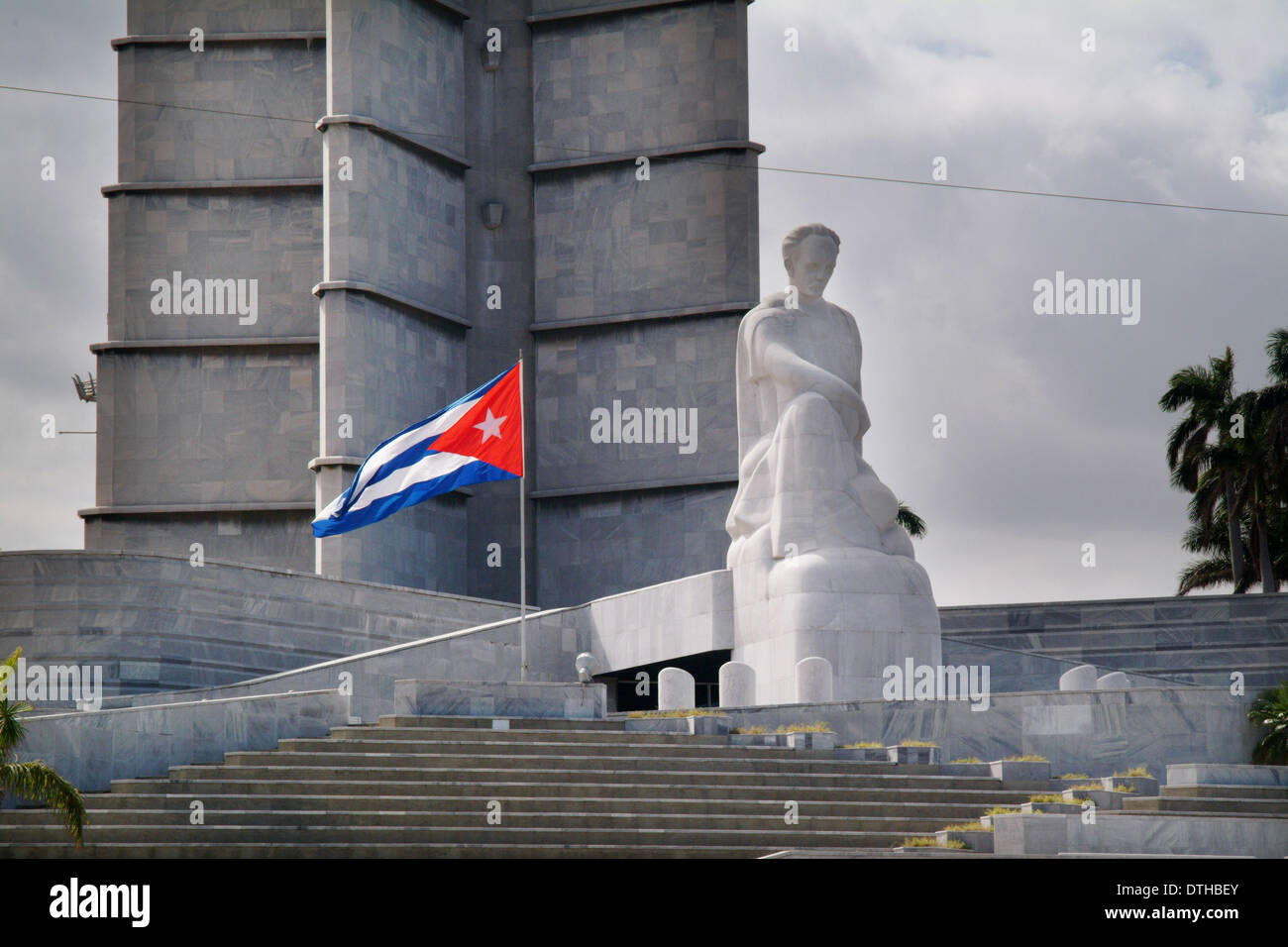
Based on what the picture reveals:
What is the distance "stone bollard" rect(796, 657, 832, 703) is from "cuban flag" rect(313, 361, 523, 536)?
4.23 m

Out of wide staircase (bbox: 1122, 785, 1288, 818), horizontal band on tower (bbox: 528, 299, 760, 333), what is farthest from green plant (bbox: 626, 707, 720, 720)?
horizontal band on tower (bbox: 528, 299, 760, 333)

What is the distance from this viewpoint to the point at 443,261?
36.0 meters

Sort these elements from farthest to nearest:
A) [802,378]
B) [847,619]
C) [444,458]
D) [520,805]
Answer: [802,378]
[847,619]
[444,458]
[520,805]

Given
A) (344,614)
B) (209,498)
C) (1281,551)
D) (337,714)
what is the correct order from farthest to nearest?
(1281,551) < (209,498) < (344,614) < (337,714)

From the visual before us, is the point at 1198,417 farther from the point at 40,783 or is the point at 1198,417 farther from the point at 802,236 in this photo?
the point at 40,783

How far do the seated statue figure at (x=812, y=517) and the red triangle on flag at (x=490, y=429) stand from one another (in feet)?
12.2

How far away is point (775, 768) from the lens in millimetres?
19375

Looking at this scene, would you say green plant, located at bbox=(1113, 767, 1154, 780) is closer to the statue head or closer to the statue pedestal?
the statue pedestal

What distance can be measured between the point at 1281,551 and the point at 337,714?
27.0 meters

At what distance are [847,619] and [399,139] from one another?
14985 mm

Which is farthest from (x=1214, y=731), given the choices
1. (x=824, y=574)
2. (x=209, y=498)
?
(x=209, y=498)

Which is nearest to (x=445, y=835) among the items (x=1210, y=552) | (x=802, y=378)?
(x=802, y=378)

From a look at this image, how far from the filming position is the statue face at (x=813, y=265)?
25812 millimetres
